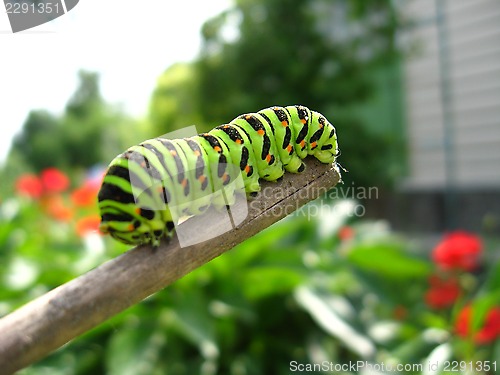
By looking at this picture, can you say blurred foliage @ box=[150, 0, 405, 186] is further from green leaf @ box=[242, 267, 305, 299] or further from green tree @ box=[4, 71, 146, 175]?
green tree @ box=[4, 71, 146, 175]

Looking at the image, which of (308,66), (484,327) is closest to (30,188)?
(484,327)

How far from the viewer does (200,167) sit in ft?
2.92

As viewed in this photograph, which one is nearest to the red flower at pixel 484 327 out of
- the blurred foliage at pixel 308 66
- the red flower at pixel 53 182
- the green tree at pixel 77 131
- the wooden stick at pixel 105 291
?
the wooden stick at pixel 105 291

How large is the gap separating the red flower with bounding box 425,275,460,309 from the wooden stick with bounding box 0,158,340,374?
2.62 meters

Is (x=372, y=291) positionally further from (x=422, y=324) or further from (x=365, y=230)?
(x=365, y=230)

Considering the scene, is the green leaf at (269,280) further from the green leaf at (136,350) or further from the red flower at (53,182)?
the red flower at (53,182)

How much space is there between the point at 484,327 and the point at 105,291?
2241mm

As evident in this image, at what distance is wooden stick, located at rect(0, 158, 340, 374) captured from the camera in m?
0.56

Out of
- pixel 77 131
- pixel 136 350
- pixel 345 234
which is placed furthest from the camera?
pixel 77 131

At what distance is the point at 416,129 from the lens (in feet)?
25.3

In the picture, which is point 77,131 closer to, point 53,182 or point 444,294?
point 53,182

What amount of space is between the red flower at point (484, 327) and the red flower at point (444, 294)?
65 cm

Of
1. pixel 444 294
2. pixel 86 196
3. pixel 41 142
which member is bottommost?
pixel 41 142

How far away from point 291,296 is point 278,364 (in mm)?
344
